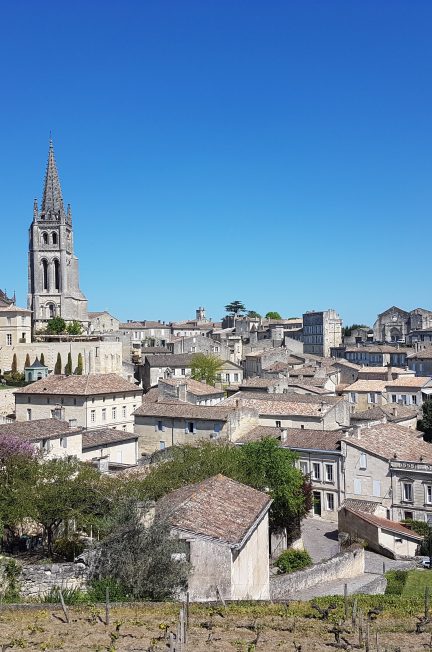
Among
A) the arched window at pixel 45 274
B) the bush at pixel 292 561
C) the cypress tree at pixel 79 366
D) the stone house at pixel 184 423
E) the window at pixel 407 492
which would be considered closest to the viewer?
the bush at pixel 292 561

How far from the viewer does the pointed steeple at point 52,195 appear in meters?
103

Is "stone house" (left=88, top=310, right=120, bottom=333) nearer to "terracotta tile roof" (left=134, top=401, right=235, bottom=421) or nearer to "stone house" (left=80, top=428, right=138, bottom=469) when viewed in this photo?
"terracotta tile roof" (left=134, top=401, right=235, bottom=421)

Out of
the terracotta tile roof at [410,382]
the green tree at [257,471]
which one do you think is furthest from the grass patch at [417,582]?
the terracotta tile roof at [410,382]

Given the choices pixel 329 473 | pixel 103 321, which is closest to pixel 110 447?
pixel 329 473

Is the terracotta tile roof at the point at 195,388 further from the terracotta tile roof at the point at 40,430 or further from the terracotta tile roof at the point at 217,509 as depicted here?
the terracotta tile roof at the point at 217,509

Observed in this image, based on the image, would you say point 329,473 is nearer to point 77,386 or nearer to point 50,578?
point 77,386

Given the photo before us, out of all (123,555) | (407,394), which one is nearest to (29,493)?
(123,555)

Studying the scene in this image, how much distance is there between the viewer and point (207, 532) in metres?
18.8

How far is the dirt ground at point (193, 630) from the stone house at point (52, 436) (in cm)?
1768

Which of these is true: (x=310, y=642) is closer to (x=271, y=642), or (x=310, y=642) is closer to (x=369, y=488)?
(x=271, y=642)

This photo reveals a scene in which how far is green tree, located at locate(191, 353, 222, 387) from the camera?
259ft

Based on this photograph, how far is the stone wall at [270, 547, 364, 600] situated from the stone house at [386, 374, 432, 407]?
39597 mm

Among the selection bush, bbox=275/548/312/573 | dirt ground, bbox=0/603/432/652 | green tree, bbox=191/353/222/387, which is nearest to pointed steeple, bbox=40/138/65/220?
green tree, bbox=191/353/222/387

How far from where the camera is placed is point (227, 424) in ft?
154
